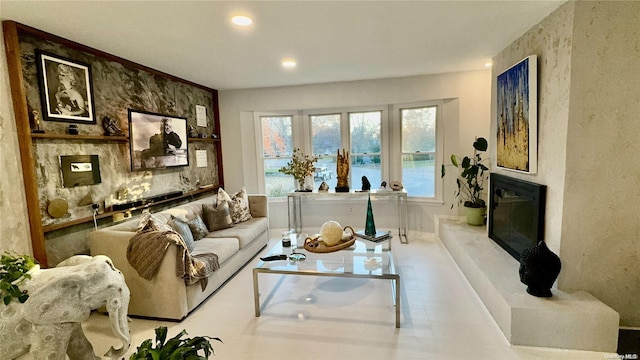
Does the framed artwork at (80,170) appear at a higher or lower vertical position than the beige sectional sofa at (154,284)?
higher

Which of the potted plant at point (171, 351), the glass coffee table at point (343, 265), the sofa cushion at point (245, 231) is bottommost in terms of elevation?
the glass coffee table at point (343, 265)

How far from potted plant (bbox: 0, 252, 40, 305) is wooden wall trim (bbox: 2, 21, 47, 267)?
0.97m

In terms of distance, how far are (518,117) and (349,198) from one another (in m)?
2.67

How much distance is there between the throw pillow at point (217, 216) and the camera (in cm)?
368

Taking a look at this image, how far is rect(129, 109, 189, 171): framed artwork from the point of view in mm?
3295

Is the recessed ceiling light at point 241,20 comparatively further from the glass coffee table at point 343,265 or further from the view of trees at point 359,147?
the view of trees at point 359,147

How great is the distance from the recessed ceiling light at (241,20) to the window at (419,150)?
120 inches

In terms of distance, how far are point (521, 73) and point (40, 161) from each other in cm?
422

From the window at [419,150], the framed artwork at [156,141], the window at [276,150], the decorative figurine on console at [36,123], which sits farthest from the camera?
the window at [276,150]

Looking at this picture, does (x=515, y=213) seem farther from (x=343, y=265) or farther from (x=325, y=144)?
(x=325, y=144)

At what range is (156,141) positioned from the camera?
3607mm

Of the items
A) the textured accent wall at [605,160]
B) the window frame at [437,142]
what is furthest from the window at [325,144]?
the textured accent wall at [605,160]

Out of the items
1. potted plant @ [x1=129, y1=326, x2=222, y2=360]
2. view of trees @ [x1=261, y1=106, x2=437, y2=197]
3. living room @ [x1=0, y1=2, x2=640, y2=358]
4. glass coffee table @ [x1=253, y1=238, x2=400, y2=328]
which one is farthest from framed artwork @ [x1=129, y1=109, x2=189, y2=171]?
potted plant @ [x1=129, y1=326, x2=222, y2=360]

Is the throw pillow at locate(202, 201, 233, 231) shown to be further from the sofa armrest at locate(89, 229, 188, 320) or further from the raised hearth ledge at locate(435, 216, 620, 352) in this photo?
the raised hearth ledge at locate(435, 216, 620, 352)
